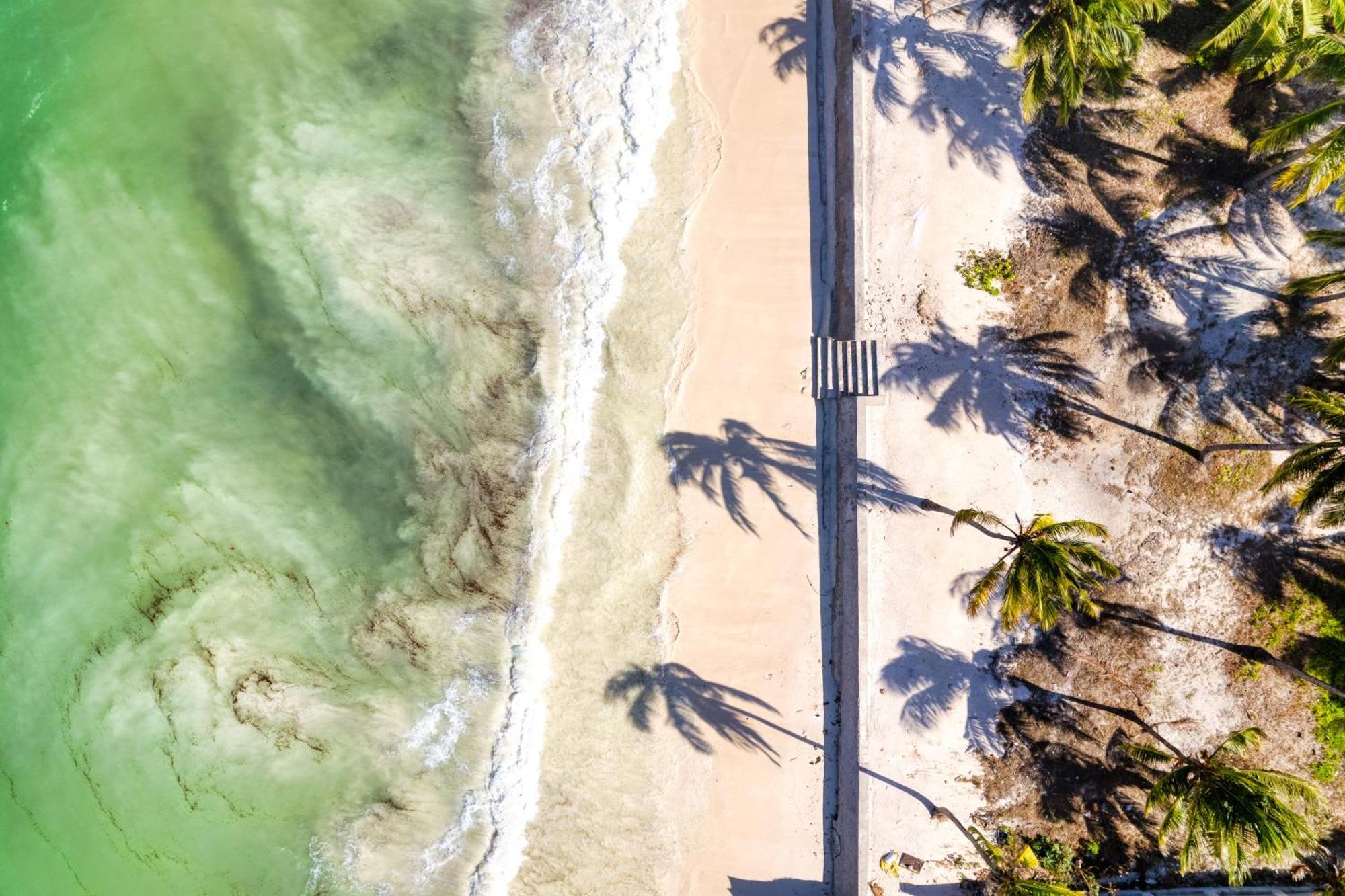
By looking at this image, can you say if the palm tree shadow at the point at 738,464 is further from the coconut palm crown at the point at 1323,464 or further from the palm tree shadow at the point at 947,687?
the coconut palm crown at the point at 1323,464

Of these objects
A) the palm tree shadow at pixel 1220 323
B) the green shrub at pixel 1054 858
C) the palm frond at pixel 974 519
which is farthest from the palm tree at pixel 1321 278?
the green shrub at pixel 1054 858

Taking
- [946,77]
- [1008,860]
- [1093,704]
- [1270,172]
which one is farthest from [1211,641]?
[946,77]

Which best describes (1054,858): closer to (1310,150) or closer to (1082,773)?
(1082,773)

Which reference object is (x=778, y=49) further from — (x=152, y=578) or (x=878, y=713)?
(x=152, y=578)

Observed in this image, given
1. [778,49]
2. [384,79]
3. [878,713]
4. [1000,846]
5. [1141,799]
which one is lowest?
[1000,846]

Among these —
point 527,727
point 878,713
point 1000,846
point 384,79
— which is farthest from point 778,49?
point 1000,846
